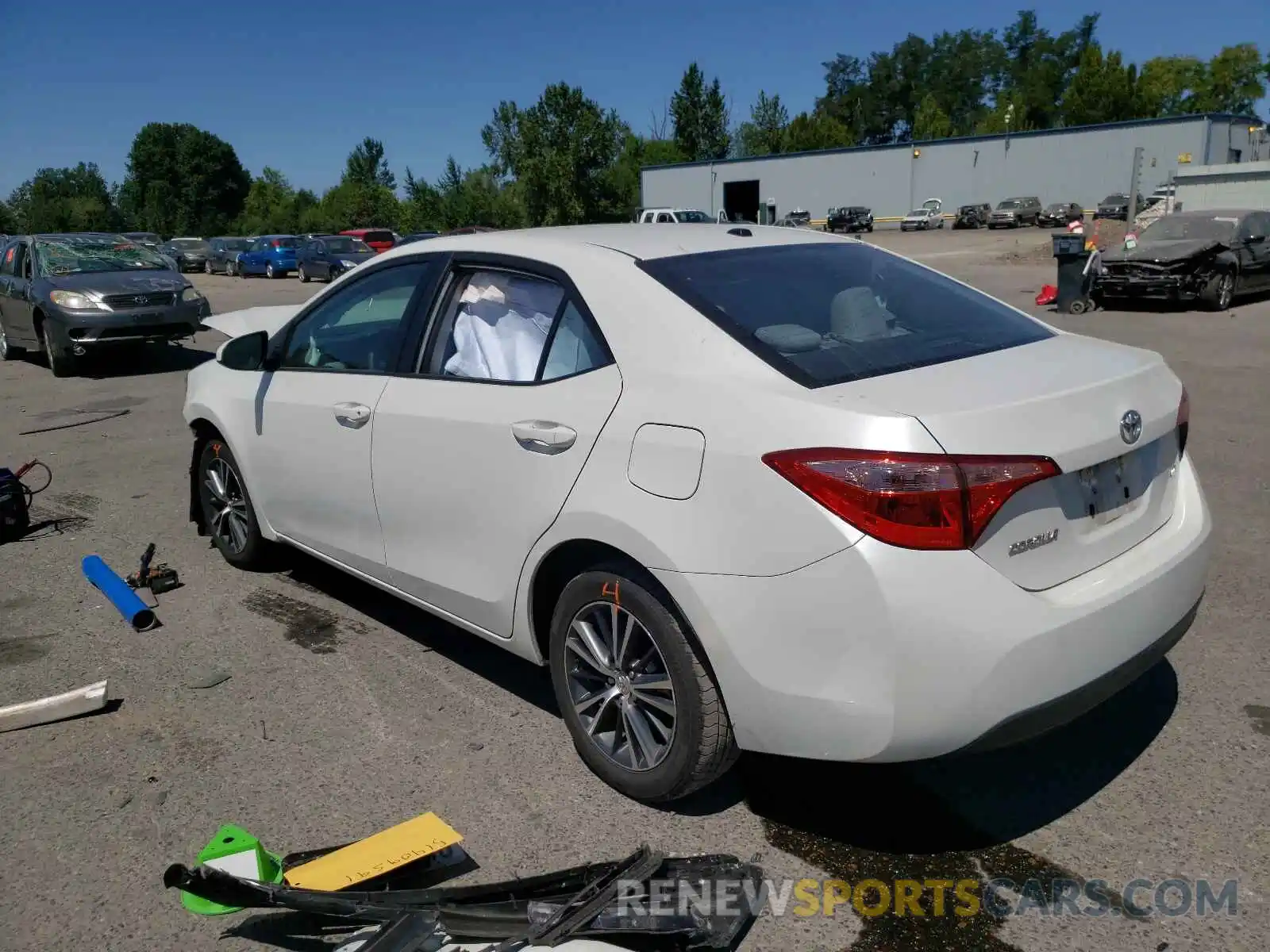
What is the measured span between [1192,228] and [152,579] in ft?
56.6

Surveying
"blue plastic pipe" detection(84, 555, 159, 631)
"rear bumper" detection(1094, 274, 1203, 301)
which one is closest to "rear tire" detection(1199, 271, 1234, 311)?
"rear bumper" detection(1094, 274, 1203, 301)

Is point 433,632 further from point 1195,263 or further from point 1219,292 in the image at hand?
point 1219,292

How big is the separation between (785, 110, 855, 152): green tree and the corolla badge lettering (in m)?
103

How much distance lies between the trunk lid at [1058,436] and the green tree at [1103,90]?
9100 cm

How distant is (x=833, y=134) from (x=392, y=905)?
10564 cm

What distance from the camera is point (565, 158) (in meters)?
68.5

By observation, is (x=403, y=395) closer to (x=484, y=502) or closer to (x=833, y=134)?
(x=484, y=502)

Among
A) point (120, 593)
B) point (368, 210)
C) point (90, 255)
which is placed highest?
point (368, 210)

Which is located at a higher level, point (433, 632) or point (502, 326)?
point (502, 326)

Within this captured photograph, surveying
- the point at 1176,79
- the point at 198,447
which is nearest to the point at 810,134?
the point at 1176,79

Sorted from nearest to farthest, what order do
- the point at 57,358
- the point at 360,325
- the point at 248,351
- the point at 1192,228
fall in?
1. the point at 360,325
2. the point at 248,351
3. the point at 57,358
4. the point at 1192,228

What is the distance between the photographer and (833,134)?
100 m

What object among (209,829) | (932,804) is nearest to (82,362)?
(209,829)

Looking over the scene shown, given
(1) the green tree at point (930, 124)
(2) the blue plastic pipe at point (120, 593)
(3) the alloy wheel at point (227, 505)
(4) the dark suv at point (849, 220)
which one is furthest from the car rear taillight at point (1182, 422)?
(1) the green tree at point (930, 124)
